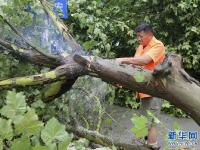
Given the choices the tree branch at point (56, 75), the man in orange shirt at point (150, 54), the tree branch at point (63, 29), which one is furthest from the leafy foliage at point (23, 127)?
the man in orange shirt at point (150, 54)

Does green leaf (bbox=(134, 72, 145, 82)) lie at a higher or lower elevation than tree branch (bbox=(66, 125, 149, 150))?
higher

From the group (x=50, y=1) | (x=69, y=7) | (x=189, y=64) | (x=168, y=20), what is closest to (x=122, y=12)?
(x=168, y=20)

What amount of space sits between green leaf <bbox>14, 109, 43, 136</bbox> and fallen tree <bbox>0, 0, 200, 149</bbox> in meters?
1.74

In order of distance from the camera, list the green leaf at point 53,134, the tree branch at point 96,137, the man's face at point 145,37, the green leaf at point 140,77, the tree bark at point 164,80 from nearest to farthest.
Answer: the green leaf at point 53,134
the tree bark at point 164,80
the green leaf at point 140,77
the tree branch at point 96,137
the man's face at point 145,37

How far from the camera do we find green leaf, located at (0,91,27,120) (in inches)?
85.5

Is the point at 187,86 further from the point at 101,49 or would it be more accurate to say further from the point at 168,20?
the point at 168,20

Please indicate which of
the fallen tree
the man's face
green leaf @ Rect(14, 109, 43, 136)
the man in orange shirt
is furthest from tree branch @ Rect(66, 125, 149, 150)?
green leaf @ Rect(14, 109, 43, 136)

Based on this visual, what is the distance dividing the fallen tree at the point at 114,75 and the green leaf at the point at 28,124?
1.74 meters

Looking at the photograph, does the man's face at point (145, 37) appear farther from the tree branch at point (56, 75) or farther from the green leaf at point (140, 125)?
the green leaf at point (140, 125)

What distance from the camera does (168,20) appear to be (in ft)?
31.4

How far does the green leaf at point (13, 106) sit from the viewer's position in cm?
217

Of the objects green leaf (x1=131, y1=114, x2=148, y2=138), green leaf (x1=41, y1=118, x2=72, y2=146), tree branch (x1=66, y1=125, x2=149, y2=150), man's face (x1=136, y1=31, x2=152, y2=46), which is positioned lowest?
tree branch (x1=66, y1=125, x2=149, y2=150)

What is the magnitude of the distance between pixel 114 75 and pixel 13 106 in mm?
1948

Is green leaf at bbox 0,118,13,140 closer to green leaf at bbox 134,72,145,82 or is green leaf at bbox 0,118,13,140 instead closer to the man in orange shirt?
green leaf at bbox 134,72,145,82
